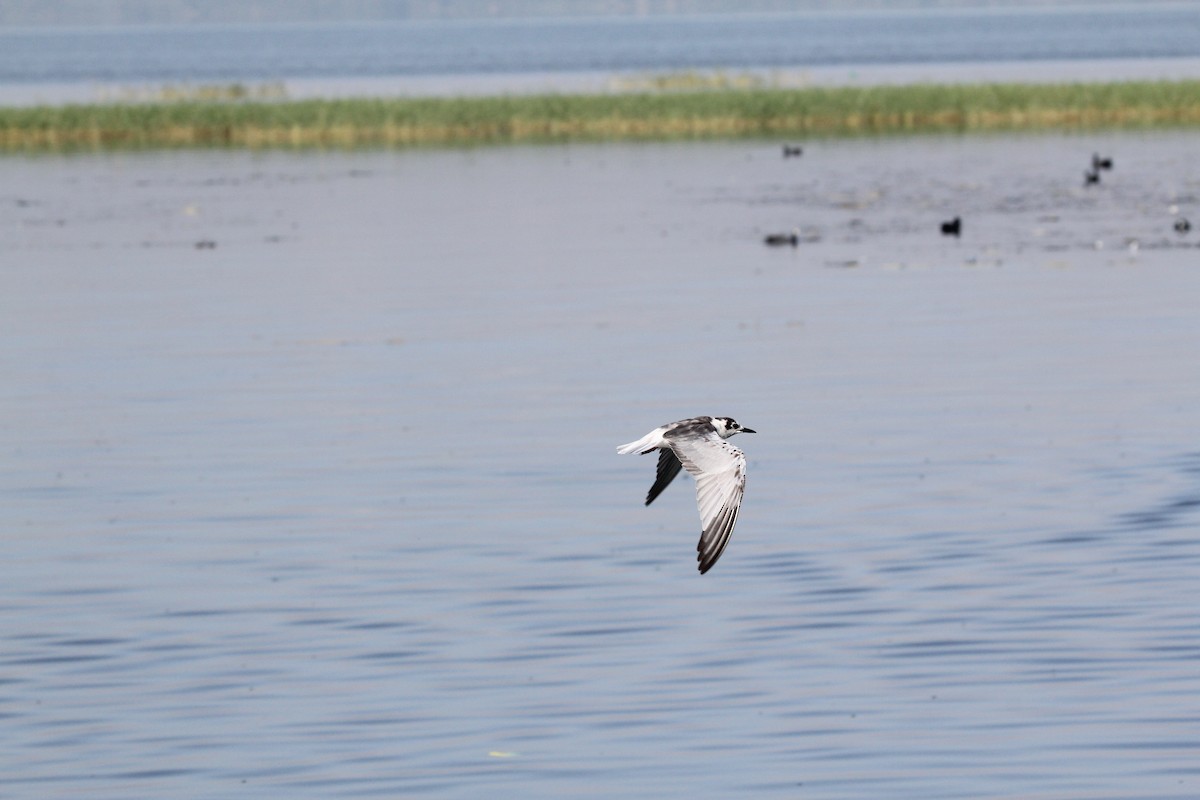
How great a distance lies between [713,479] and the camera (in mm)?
12820

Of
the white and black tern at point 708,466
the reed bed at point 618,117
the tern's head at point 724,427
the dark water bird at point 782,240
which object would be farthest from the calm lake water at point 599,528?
the reed bed at point 618,117

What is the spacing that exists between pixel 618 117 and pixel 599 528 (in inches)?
2357

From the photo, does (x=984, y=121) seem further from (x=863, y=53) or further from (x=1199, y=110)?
(x=863, y=53)

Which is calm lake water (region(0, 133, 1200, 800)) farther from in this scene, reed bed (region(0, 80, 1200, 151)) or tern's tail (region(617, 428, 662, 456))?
reed bed (region(0, 80, 1200, 151))

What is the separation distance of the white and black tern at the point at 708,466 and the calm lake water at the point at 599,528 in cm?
143

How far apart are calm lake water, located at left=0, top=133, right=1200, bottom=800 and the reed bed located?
36.2 meters

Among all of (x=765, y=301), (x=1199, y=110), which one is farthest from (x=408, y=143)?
(x=765, y=301)

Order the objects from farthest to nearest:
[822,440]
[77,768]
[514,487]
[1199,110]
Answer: [1199,110], [822,440], [514,487], [77,768]

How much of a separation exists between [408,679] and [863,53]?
583 ft

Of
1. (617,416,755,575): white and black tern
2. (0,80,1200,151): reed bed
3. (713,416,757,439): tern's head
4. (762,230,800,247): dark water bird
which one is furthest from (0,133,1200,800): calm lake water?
(0,80,1200,151): reed bed

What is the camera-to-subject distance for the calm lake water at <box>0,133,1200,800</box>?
13.1m

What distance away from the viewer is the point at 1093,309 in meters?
32.6

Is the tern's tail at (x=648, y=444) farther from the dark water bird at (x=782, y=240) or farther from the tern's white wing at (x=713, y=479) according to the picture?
the dark water bird at (x=782, y=240)

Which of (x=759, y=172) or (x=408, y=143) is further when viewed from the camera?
(x=408, y=143)
